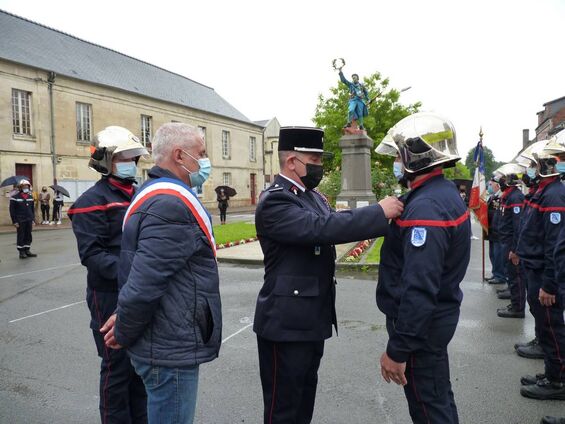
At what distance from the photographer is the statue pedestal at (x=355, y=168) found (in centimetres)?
1767

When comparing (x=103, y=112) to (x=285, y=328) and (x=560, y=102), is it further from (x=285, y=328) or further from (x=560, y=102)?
(x=560, y=102)

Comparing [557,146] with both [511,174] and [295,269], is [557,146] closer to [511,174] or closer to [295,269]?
[295,269]

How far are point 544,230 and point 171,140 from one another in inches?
139

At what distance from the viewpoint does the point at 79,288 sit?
8922 mm

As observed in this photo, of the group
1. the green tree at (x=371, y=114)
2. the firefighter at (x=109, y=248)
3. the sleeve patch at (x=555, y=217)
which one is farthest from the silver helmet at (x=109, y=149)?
the green tree at (x=371, y=114)

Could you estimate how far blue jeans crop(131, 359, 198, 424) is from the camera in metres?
2.44

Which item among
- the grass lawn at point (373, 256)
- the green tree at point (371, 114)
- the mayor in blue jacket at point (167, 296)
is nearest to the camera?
the mayor in blue jacket at point (167, 296)

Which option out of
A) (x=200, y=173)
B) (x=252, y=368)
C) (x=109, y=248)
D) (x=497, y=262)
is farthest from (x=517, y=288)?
(x=109, y=248)

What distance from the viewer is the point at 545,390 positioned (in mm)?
4078

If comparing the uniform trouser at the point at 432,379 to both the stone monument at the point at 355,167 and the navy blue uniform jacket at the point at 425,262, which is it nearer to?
the navy blue uniform jacket at the point at 425,262

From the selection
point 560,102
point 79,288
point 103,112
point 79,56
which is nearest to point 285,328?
point 79,288

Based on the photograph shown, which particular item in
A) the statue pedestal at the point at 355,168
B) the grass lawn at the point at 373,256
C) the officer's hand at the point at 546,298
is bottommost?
the grass lawn at the point at 373,256

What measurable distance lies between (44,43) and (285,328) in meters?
33.2

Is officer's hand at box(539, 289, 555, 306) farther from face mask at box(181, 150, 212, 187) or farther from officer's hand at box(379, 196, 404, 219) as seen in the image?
face mask at box(181, 150, 212, 187)
